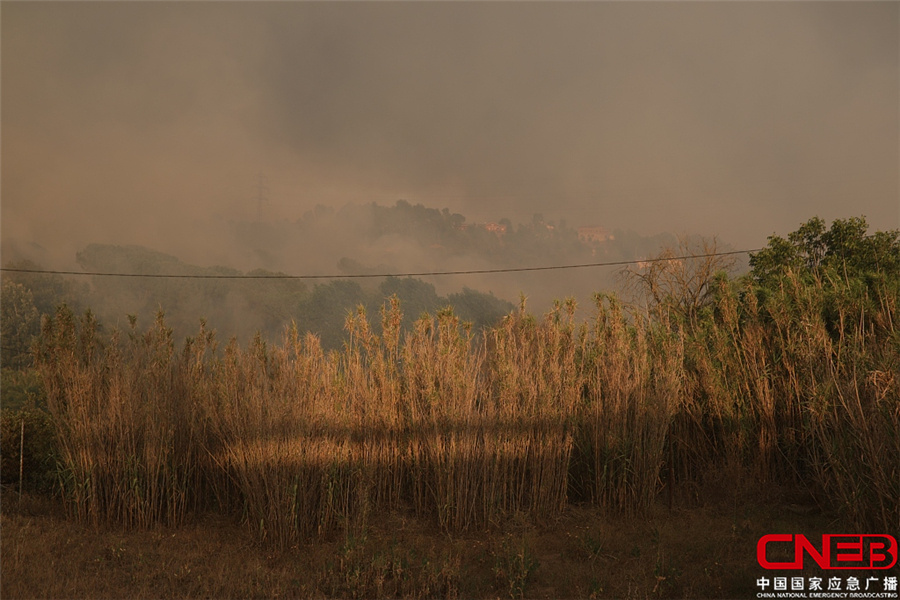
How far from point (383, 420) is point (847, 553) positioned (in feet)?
11.4

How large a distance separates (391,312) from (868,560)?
3.92 meters

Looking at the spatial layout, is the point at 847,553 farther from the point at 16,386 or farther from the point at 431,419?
the point at 16,386

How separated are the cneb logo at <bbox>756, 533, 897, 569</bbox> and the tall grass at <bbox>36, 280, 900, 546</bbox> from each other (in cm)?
37

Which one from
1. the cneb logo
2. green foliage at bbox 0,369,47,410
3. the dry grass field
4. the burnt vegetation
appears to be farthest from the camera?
green foliage at bbox 0,369,47,410

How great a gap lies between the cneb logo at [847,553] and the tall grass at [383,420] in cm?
37

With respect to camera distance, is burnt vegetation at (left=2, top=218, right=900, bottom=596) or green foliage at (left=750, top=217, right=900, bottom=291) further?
green foliage at (left=750, top=217, right=900, bottom=291)

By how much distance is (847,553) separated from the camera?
4004 millimetres

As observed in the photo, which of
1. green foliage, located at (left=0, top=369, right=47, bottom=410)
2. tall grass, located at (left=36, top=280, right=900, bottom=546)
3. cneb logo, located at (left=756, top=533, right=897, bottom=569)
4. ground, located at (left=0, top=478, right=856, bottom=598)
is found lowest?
green foliage, located at (left=0, top=369, right=47, bottom=410)

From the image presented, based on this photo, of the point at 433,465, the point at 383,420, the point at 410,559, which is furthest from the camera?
the point at 383,420

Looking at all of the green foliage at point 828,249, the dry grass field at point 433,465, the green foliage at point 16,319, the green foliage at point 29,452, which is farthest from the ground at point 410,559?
the green foliage at point 16,319

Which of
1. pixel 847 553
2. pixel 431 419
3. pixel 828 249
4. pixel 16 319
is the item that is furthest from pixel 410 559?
pixel 16 319

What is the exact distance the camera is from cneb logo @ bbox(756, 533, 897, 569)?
3746 millimetres

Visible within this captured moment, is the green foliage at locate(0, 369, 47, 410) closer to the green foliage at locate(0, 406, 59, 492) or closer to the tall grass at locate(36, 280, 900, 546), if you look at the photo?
the green foliage at locate(0, 406, 59, 492)

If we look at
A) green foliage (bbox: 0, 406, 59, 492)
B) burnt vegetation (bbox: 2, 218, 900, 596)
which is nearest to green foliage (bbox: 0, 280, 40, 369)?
green foliage (bbox: 0, 406, 59, 492)
